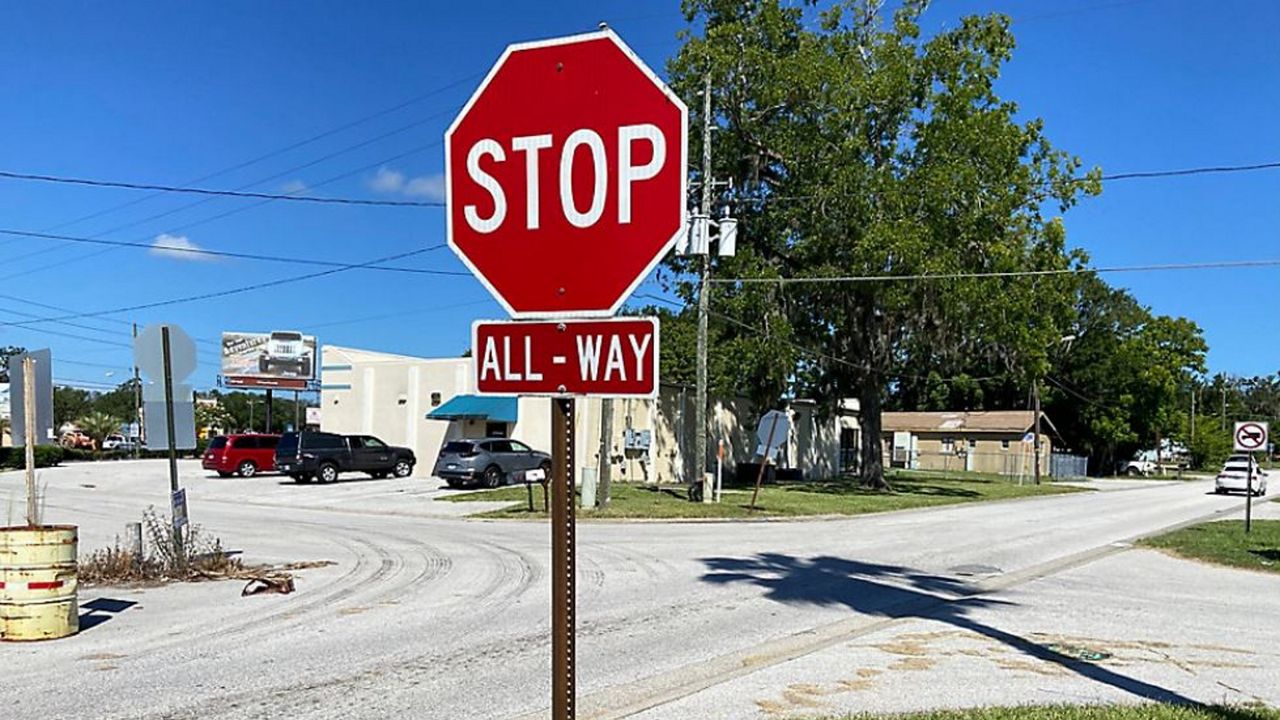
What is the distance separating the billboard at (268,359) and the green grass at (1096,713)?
5328 centimetres

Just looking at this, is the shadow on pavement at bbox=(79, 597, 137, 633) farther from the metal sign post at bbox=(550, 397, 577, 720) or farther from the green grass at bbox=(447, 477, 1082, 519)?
the green grass at bbox=(447, 477, 1082, 519)

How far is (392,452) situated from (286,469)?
4223 millimetres

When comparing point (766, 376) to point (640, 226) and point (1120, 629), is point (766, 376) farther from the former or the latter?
point (640, 226)

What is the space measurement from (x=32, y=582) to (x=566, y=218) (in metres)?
7.93

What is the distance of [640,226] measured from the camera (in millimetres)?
2779

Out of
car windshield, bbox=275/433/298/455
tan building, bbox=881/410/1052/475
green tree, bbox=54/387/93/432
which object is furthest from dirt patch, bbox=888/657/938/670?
green tree, bbox=54/387/93/432

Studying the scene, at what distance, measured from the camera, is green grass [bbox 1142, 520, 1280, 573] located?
650 inches

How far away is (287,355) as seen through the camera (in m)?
56.2

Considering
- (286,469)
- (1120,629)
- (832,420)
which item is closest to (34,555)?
(1120,629)

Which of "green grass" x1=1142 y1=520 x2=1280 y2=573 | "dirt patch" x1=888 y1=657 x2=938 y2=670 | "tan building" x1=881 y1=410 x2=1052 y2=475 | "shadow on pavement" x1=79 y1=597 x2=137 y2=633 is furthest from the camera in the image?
"tan building" x1=881 y1=410 x2=1052 y2=475

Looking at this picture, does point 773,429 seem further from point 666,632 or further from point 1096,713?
point 1096,713

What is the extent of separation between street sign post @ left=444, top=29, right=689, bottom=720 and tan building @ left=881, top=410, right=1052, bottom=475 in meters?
65.2

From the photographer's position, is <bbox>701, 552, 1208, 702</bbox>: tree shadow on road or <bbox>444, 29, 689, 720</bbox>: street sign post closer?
<bbox>444, 29, 689, 720</bbox>: street sign post

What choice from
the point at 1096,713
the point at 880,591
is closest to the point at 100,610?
the point at 880,591
